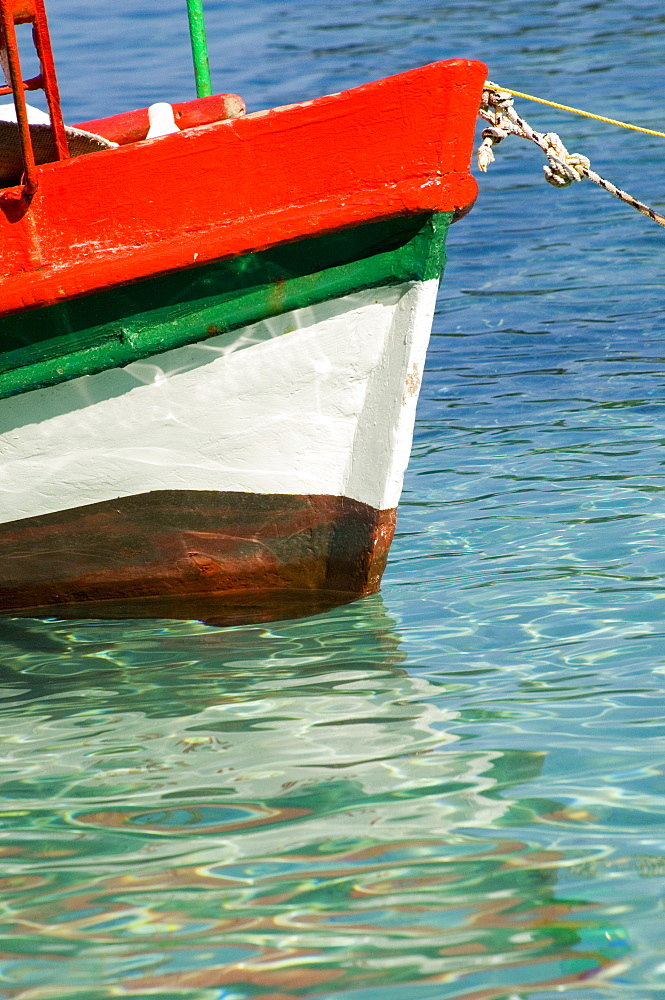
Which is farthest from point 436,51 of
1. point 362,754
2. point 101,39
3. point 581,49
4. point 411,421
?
point 362,754

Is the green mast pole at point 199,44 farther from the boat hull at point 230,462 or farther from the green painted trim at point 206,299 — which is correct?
the boat hull at point 230,462

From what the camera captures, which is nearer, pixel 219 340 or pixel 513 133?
pixel 219 340

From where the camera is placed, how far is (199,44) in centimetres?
446

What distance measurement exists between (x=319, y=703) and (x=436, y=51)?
1280 cm

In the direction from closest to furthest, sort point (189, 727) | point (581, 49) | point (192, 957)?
point (192, 957), point (189, 727), point (581, 49)

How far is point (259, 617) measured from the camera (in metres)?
3.95

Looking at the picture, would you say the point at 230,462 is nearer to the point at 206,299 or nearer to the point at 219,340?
the point at 219,340

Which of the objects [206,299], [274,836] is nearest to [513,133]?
[206,299]

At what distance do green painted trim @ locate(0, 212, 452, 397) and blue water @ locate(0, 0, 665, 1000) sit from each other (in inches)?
36.9

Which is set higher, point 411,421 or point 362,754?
point 411,421

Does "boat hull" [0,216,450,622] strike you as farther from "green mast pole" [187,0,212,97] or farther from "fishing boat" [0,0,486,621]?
"green mast pole" [187,0,212,97]

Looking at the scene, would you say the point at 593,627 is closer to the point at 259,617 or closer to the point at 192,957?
the point at 259,617

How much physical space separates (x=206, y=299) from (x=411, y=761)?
1.36 metres

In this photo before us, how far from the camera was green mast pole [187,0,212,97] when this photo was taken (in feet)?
14.2
